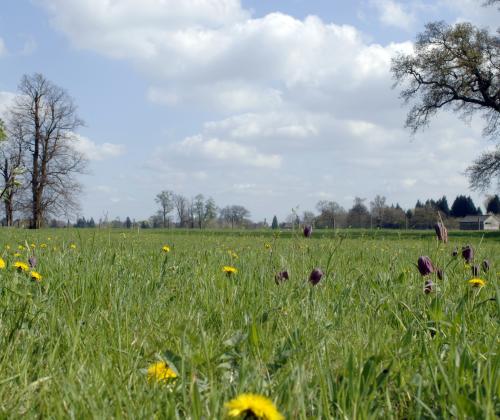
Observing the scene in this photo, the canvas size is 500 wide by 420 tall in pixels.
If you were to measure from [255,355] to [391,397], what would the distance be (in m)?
0.46

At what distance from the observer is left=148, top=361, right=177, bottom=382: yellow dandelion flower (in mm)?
1396

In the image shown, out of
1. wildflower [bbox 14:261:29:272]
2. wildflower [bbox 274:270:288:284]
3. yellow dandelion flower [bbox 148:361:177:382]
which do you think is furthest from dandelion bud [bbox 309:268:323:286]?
wildflower [bbox 14:261:29:272]

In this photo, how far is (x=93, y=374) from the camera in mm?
1429

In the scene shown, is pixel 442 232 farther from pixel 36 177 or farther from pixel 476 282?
pixel 36 177

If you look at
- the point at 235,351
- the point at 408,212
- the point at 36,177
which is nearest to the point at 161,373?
the point at 235,351

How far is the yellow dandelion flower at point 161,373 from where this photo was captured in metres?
1.40

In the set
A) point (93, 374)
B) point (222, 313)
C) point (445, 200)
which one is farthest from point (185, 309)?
point (445, 200)

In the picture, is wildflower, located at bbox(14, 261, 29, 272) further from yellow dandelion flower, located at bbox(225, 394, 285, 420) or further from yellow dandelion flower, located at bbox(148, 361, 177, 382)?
yellow dandelion flower, located at bbox(225, 394, 285, 420)

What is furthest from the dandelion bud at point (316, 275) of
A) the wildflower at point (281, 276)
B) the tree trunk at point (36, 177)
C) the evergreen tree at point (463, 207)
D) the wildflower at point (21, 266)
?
the evergreen tree at point (463, 207)

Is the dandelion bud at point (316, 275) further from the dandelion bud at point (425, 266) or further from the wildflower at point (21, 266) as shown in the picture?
the wildflower at point (21, 266)

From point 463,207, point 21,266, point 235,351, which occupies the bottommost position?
point 235,351

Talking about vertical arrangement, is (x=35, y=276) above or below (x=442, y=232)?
below

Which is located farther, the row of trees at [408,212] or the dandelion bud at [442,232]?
the row of trees at [408,212]

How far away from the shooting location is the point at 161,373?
1424 mm
